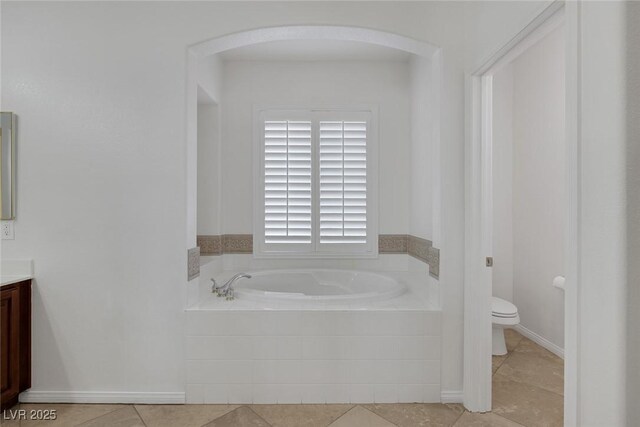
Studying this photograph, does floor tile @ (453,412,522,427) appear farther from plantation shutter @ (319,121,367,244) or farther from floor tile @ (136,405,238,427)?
plantation shutter @ (319,121,367,244)

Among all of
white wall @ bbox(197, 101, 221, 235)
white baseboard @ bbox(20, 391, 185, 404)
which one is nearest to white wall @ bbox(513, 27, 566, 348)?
white wall @ bbox(197, 101, 221, 235)

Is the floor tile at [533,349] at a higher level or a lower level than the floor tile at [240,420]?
higher

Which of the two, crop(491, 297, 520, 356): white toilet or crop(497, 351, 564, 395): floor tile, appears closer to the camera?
crop(497, 351, 564, 395): floor tile

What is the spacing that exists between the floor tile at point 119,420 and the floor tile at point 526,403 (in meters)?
2.10

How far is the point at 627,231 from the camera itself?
3.33 ft

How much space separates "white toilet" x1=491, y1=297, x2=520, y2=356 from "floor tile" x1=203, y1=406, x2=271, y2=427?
185cm

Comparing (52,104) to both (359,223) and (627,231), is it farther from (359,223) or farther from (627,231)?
(627,231)

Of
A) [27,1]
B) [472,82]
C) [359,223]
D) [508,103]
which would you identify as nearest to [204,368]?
[359,223]

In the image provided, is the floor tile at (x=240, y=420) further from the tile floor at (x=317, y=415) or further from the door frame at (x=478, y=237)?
the door frame at (x=478, y=237)

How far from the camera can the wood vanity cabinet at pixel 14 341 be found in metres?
2.02

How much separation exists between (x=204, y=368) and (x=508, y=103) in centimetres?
355

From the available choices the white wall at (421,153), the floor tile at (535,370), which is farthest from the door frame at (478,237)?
the floor tile at (535,370)

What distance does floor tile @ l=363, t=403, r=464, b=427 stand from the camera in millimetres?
1961

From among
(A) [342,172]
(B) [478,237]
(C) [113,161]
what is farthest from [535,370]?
(C) [113,161]
